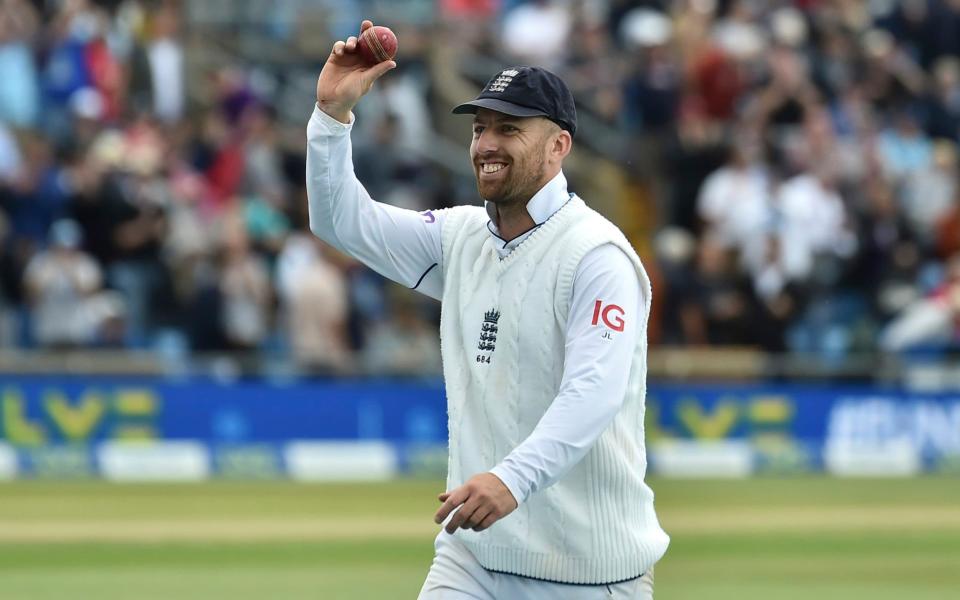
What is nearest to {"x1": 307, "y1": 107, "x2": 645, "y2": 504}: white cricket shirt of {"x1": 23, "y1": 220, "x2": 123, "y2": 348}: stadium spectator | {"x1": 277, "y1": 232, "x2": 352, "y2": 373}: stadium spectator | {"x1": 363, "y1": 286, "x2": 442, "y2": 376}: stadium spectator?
{"x1": 23, "y1": 220, "x2": 123, "y2": 348}: stadium spectator

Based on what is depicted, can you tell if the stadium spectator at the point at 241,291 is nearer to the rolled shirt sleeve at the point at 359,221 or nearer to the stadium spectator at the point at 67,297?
the stadium spectator at the point at 67,297

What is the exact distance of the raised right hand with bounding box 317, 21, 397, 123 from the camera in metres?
Answer: 5.75

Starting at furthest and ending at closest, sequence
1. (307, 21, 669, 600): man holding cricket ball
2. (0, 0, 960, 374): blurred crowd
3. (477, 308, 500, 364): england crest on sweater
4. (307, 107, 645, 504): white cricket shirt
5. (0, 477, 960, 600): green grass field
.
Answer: (0, 0, 960, 374): blurred crowd → (0, 477, 960, 600): green grass field → (477, 308, 500, 364): england crest on sweater → (307, 21, 669, 600): man holding cricket ball → (307, 107, 645, 504): white cricket shirt

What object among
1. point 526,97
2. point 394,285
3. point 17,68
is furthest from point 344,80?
point 17,68

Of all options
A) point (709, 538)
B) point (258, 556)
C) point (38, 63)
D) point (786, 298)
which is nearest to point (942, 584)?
point (709, 538)

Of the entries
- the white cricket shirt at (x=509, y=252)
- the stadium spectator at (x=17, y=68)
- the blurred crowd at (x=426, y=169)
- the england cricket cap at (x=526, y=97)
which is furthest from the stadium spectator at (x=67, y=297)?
the england cricket cap at (x=526, y=97)

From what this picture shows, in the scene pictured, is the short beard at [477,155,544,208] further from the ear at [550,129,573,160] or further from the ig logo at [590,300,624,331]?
the ig logo at [590,300,624,331]

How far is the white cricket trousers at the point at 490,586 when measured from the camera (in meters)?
5.62

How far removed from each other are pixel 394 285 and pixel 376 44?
13573mm

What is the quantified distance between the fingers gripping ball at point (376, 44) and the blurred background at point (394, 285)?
31.1 ft

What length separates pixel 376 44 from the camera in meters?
5.77

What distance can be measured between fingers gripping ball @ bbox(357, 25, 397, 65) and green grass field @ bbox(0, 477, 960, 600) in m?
→ 6.27

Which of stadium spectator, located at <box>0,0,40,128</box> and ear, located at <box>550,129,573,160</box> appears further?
stadium spectator, located at <box>0,0,40,128</box>

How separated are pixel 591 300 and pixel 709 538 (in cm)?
959
